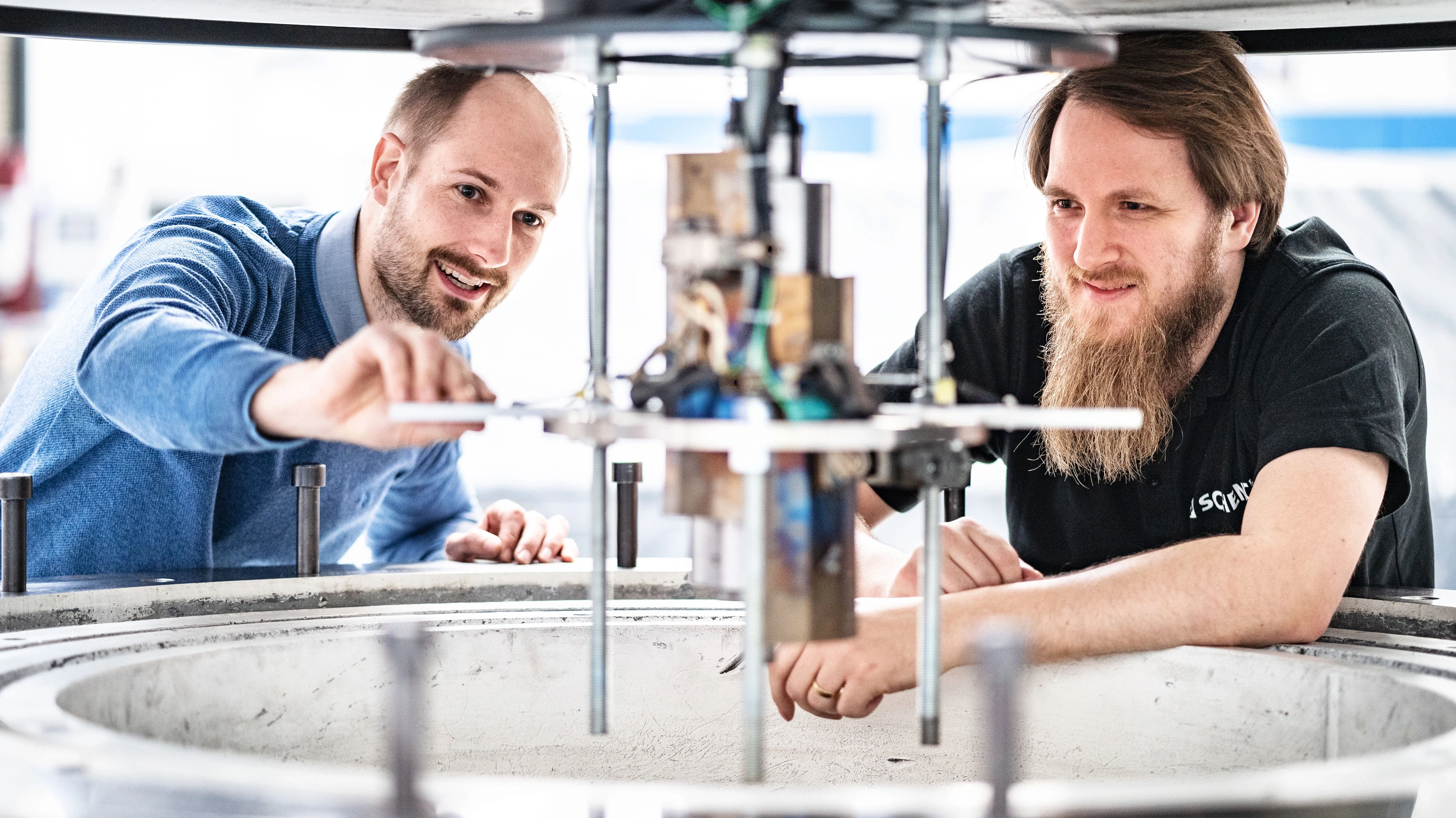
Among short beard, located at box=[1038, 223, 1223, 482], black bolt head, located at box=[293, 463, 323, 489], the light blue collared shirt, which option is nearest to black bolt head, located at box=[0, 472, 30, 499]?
black bolt head, located at box=[293, 463, 323, 489]

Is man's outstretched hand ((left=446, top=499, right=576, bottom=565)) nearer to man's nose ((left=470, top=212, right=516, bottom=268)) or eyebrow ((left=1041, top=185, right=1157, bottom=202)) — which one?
man's nose ((left=470, top=212, right=516, bottom=268))

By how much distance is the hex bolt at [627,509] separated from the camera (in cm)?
152

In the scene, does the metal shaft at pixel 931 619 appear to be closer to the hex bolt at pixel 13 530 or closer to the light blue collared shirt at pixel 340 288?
the hex bolt at pixel 13 530

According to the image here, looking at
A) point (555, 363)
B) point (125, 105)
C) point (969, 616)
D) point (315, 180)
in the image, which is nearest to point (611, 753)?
point (969, 616)

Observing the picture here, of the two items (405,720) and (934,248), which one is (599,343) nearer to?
(934,248)

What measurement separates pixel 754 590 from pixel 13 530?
891mm

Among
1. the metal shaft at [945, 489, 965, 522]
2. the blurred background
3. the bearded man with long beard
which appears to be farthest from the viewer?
the blurred background

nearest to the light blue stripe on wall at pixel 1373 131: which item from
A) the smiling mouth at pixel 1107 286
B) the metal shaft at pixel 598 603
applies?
the smiling mouth at pixel 1107 286

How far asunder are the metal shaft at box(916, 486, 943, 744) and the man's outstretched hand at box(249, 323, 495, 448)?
34 cm

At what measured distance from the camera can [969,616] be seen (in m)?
1.26

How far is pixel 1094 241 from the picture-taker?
177 centimetres

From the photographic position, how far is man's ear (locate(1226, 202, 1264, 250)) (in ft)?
5.94

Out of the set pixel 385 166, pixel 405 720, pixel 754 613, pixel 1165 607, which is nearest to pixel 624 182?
pixel 385 166

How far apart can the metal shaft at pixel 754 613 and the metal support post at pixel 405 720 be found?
21 cm
